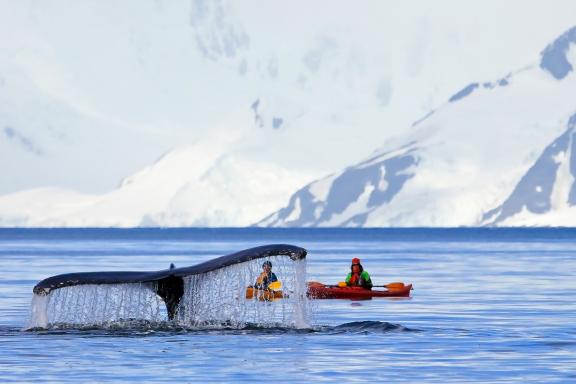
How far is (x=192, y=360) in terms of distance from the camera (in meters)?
27.1

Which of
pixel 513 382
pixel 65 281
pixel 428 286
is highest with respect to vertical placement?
pixel 428 286

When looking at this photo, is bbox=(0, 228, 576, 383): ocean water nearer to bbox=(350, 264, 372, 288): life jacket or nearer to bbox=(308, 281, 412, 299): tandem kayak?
bbox=(308, 281, 412, 299): tandem kayak

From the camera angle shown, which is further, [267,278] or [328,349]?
[267,278]

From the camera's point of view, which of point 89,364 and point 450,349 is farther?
point 450,349

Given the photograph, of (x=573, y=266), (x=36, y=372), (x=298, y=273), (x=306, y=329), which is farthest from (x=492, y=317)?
(x=573, y=266)

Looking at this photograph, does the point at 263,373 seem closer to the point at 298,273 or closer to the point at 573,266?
the point at 298,273

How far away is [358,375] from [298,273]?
218 cm

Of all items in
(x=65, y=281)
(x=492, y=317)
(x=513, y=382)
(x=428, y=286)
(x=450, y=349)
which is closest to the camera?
(x=513, y=382)

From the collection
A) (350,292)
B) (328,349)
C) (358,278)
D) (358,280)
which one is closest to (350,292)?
(350,292)

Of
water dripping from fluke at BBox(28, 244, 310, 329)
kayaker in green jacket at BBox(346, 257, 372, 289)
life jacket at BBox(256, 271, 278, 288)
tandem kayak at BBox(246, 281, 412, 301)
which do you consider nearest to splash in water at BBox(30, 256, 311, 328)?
water dripping from fluke at BBox(28, 244, 310, 329)

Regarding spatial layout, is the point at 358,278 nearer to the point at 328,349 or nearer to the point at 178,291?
the point at 328,349

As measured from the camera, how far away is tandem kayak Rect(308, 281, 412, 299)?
4784 centimetres

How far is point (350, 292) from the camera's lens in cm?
4791

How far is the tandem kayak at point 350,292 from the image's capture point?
47844 millimetres
